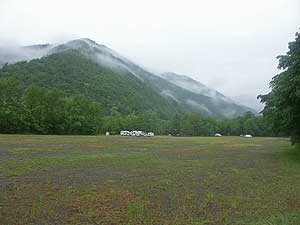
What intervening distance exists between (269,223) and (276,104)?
19.6 m

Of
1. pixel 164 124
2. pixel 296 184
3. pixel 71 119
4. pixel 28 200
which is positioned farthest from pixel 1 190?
pixel 164 124

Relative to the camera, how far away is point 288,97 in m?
26.5

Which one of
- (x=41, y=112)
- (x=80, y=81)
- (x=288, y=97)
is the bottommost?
(x=288, y=97)

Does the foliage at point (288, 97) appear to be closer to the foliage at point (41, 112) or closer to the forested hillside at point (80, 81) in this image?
the foliage at point (41, 112)

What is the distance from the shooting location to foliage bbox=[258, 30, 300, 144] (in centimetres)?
2600

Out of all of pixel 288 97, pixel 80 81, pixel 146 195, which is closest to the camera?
pixel 146 195

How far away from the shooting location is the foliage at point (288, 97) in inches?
1024

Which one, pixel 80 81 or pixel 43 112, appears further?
pixel 80 81

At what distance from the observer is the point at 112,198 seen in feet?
43.9

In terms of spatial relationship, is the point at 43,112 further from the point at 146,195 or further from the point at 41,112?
the point at 146,195

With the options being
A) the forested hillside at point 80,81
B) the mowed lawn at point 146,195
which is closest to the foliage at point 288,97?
the mowed lawn at point 146,195

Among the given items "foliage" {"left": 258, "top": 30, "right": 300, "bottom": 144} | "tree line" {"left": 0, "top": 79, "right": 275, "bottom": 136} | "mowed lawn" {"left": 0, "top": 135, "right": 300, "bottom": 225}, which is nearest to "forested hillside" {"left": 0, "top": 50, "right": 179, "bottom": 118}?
"tree line" {"left": 0, "top": 79, "right": 275, "bottom": 136}

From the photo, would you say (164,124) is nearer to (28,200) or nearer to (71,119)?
(71,119)

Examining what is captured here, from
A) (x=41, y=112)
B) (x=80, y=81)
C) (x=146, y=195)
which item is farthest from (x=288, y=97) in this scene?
(x=80, y=81)
